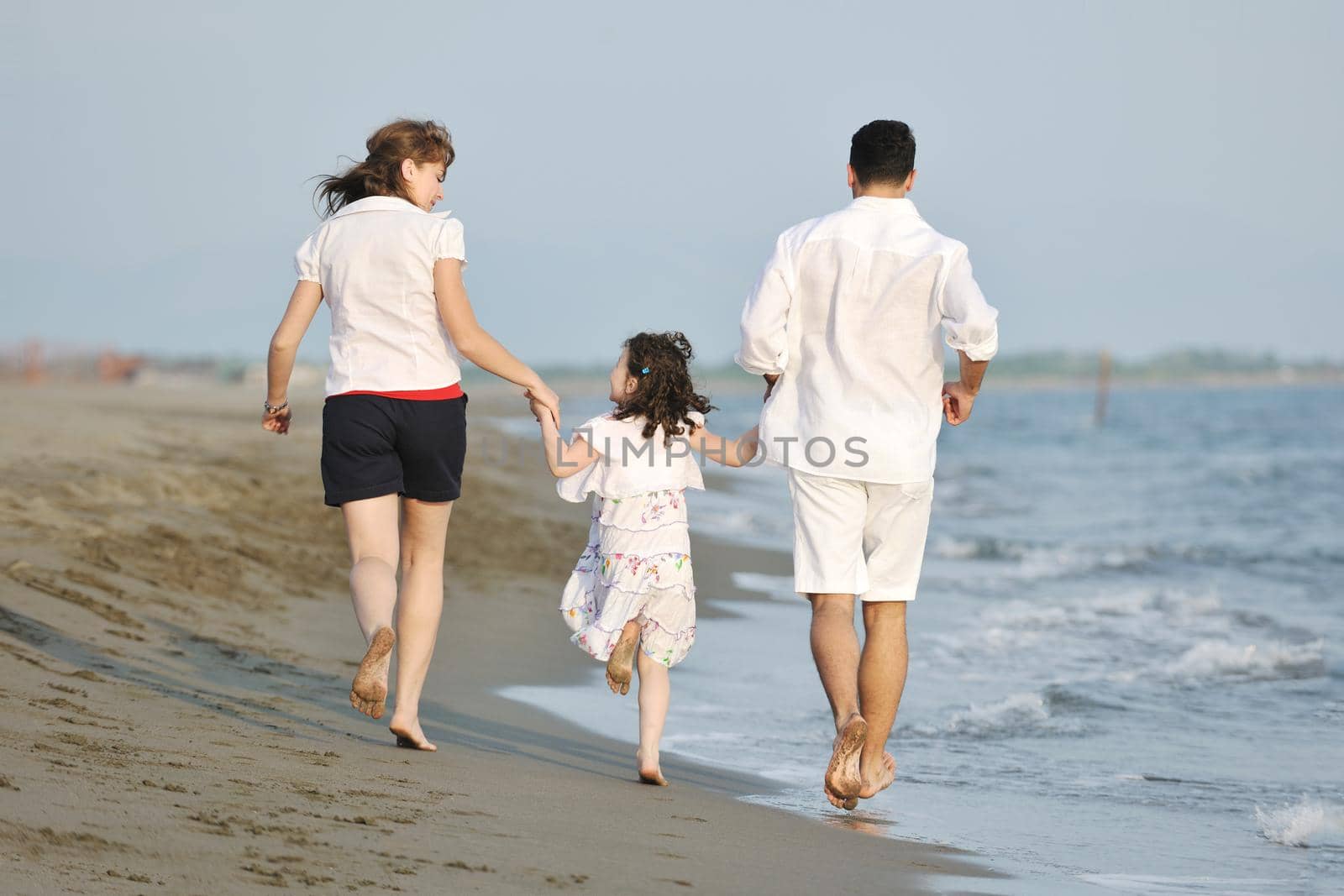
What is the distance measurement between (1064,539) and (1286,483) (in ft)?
31.4

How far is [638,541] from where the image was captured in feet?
13.2

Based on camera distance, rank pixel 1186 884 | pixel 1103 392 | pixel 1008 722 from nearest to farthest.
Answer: pixel 1186 884
pixel 1008 722
pixel 1103 392

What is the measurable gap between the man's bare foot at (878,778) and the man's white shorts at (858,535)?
469 millimetres

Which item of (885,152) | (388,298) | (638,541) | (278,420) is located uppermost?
(885,152)

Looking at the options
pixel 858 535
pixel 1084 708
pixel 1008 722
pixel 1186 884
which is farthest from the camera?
pixel 1084 708

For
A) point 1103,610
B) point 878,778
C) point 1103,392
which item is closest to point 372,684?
point 878,778

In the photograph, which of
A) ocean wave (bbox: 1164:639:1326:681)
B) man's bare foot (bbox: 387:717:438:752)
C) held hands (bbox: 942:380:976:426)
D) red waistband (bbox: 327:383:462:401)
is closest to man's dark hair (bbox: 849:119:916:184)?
held hands (bbox: 942:380:976:426)

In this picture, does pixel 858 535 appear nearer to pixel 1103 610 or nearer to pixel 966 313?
pixel 966 313

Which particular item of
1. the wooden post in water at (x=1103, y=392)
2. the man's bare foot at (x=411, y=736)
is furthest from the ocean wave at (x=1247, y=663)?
the wooden post in water at (x=1103, y=392)

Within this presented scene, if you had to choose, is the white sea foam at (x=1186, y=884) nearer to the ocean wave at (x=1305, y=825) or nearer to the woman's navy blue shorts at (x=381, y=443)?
the ocean wave at (x=1305, y=825)

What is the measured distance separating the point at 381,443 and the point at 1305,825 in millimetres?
2736

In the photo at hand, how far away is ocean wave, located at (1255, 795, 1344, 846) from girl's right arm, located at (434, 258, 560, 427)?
229 centimetres

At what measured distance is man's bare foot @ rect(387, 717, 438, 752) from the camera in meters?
3.84

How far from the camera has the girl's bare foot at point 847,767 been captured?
3600 millimetres
